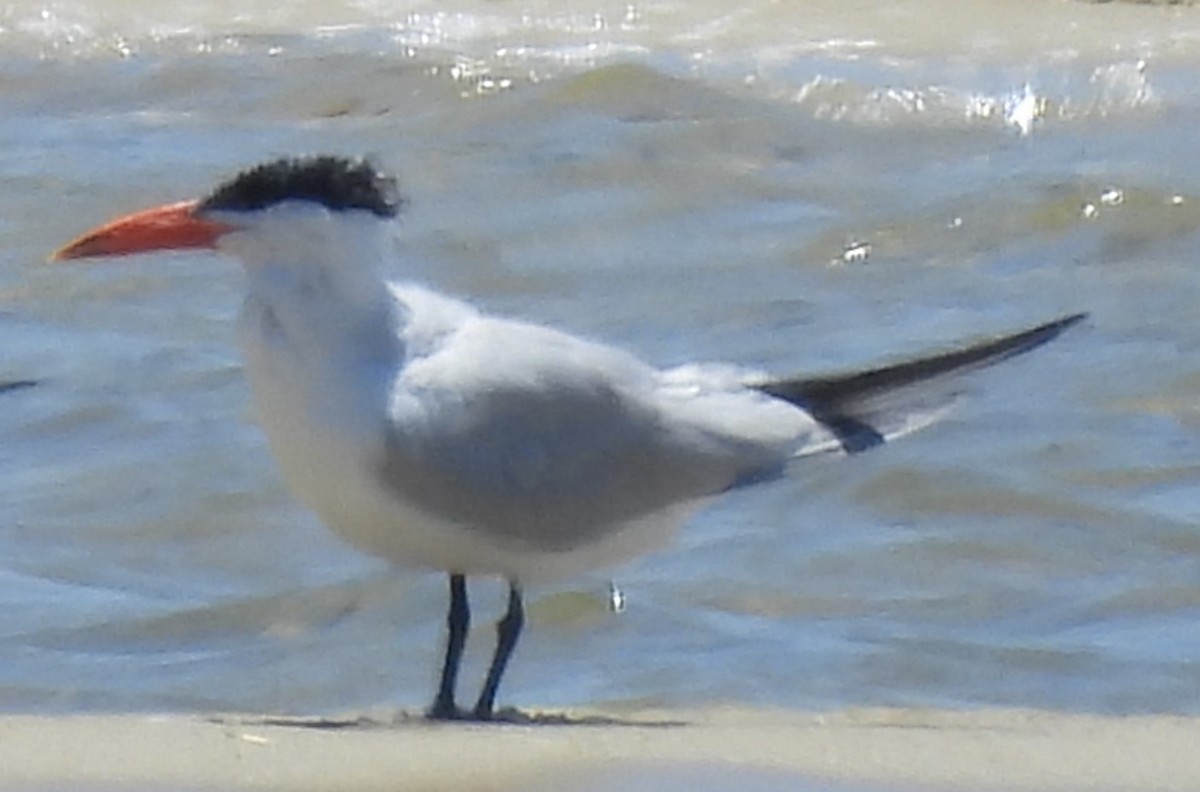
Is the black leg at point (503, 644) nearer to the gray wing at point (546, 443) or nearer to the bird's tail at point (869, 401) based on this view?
the gray wing at point (546, 443)

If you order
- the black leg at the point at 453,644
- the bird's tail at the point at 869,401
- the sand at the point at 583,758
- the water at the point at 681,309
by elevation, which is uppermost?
the bird's tail at the point at 869,401

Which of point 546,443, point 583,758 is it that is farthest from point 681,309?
point 583,758

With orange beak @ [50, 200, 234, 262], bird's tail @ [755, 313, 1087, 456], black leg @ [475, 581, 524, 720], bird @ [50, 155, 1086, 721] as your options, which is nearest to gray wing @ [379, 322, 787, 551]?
bird @ [50, 155, 1086, 721]

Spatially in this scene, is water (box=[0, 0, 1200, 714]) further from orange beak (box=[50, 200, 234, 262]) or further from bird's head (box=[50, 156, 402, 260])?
orange beak (box=[50, 200, 234, 262])

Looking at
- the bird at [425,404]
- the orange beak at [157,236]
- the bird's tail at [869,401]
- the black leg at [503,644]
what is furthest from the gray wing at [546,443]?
the orange beak at [157,236]

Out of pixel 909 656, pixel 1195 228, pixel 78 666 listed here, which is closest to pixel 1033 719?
pixel 909 656
